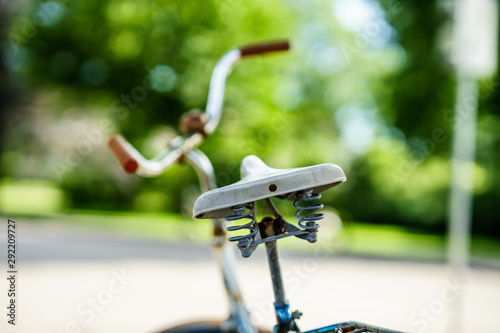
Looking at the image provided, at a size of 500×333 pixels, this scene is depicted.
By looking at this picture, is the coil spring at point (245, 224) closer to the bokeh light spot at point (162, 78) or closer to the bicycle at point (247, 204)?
the bicycle at point (247, 204)

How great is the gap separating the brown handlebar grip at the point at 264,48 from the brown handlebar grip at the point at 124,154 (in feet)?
2.26

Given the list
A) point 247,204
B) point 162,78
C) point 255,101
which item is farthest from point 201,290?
point 162,78

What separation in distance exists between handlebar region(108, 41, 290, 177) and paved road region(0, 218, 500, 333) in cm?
298

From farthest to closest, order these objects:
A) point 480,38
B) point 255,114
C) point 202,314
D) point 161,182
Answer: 1. point 161,182
2. point 255,114
3. point 202,314
4. point 480,38

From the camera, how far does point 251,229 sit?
1021 mm

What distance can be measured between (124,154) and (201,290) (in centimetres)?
491

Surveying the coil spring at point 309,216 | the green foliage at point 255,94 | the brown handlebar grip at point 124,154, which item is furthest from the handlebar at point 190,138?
the green foliage at point 255,94

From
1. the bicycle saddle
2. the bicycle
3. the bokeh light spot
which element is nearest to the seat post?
the bicycle

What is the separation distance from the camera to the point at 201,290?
6027 millimetres

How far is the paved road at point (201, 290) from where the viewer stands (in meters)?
4.72

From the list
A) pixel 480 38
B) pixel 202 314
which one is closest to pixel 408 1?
pixel 480 38

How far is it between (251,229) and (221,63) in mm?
968

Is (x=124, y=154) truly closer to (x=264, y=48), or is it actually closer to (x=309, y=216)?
(x=309, y=216)

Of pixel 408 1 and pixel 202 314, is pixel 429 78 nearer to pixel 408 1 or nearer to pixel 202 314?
pixel 408 1
